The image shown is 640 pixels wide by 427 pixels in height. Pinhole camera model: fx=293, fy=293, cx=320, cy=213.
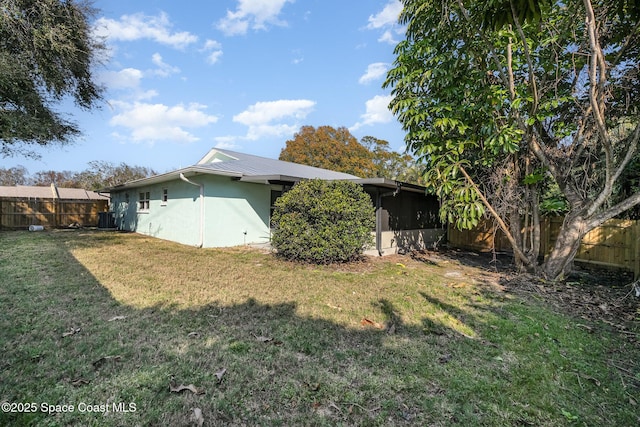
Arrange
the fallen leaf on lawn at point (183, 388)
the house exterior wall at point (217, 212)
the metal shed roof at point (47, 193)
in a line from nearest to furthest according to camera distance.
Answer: the fallen leaf on lawn at point (183, 388) → the house exterior wall at point (217, 212) → the metal shed roof at point (47, 193)

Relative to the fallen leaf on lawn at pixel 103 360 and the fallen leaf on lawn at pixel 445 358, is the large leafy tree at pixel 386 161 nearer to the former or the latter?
the fallen leaf on lawn at pixel 445 358

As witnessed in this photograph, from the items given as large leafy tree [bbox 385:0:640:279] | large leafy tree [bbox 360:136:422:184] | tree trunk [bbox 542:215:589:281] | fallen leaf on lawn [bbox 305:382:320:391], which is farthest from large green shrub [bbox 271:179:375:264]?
large leafy tree [bbox 360:136:422:184]

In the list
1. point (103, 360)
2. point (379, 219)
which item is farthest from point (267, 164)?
point (103, 360)

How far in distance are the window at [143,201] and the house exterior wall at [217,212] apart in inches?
80.6

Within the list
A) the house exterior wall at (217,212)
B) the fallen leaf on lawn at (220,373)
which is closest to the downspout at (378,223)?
the house exterior wall at (217,212)

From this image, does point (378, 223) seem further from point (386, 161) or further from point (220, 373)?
point (386, 161)

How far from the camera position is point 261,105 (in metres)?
19.2

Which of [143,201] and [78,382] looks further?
[143,201]

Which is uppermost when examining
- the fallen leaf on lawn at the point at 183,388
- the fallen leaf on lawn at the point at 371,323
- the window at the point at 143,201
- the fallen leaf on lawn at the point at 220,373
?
the window at the point at 143,201

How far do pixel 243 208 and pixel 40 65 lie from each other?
8517mm

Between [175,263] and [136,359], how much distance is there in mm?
4864

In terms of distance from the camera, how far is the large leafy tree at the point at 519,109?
567 centimetres

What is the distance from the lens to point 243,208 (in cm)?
1063

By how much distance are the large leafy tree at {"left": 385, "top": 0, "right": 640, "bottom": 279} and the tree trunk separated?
0.07ft
